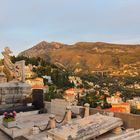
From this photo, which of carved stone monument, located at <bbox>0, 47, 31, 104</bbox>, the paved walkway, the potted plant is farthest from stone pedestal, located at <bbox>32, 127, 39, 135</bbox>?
carved stone monument, located at <bbox>0, 47, 31, 104</bbox>

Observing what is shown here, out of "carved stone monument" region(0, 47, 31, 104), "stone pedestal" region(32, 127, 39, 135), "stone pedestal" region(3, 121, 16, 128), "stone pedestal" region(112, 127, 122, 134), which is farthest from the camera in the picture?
"carved stone monument" region(0, 47, 31, 104)

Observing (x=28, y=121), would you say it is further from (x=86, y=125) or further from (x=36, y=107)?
(x=86, y=125)

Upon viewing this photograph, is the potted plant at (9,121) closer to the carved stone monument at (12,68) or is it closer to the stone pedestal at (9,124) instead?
the stone pedestal at (9,124)

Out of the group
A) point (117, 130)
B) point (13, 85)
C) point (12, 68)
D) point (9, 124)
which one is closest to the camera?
point (117, 130)

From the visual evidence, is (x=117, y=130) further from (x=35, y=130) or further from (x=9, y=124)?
(x=9, y=124)

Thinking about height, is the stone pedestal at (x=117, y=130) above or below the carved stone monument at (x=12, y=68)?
below

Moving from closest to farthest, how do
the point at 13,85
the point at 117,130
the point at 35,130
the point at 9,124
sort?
the point at 117,130, the point at 35,130, the point at 9,124, the point at 13,85

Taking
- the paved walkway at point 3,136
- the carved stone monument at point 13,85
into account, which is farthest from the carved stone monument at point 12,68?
the paved walkway at point 3,136

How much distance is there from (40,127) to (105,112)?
8.07 ft

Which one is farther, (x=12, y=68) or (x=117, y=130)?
(x=12, y=68)

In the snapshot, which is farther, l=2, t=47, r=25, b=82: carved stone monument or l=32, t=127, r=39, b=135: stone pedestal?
l=2, t=47, r=25, b=82: carved stone monument

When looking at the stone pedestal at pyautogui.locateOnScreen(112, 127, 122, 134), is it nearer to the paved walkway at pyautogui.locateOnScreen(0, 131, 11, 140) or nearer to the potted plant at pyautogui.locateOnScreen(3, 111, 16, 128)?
the paved walkway at pyautogui.locateOnScreen(0, 131, 11, 140)

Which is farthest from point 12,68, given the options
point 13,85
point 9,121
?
point 9,121

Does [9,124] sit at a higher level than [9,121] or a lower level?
lower
